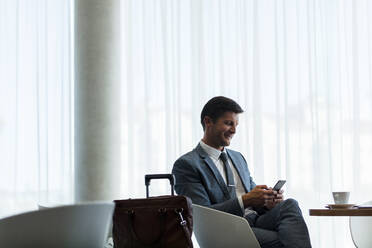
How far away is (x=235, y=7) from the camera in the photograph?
523cm

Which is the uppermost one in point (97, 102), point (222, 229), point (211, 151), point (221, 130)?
point (97, 102)

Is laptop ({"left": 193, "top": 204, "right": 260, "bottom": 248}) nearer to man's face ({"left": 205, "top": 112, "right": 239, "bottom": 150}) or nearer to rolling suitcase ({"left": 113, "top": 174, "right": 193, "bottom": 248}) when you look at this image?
rolling suitcase ({"left": 113, "top": 174, "right": 193, "bottom": 248})

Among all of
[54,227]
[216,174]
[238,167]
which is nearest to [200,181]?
[216,174]

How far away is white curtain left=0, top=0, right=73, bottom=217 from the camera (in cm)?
540

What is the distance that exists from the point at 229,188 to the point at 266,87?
5.91 feet

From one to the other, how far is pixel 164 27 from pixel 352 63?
155 centimetres

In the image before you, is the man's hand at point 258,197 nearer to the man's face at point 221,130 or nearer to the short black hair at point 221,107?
the man's face at point 221,130

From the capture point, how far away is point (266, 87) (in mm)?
5133

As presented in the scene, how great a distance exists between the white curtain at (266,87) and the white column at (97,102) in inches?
15.5

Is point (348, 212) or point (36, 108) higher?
point (36, 108)

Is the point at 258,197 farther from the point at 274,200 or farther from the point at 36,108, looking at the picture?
the point at 36,108

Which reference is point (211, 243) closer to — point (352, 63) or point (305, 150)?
point (305, 150)

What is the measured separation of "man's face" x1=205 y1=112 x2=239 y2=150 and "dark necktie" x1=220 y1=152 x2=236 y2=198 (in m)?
0.06

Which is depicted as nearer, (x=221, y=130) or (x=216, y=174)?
(x=216, y=174)
